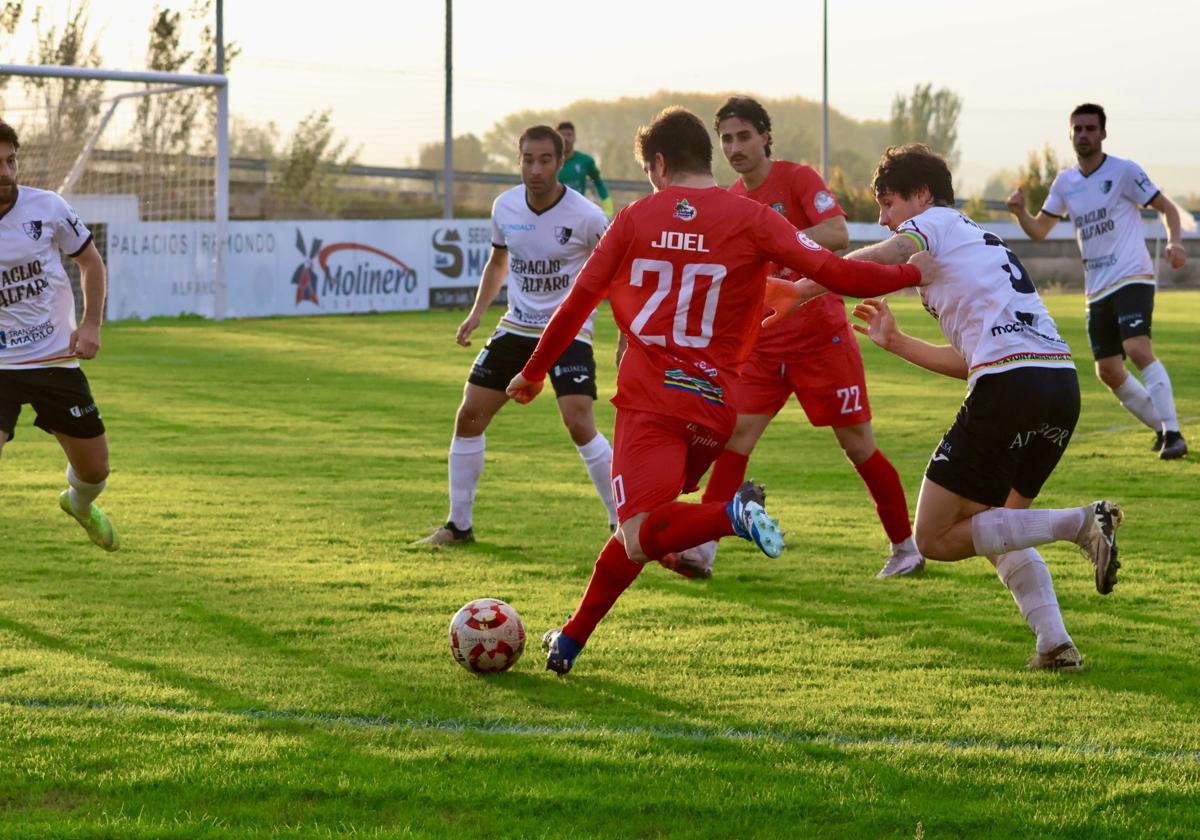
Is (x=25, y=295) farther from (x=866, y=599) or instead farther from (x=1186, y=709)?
(x=1186, y=709)

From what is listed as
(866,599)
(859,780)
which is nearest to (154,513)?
(866,599)

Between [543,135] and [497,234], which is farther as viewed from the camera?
[497,234]

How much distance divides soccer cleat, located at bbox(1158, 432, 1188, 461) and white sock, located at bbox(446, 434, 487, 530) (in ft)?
18.5

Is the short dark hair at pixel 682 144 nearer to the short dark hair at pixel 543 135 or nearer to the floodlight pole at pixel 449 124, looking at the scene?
the short dark hair at pixel 543 135

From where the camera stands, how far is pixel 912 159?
6.02 metres

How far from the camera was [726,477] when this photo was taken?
7852 millimetres

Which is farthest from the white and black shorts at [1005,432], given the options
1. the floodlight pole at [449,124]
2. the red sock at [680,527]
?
the floodlight pole at [449,124]

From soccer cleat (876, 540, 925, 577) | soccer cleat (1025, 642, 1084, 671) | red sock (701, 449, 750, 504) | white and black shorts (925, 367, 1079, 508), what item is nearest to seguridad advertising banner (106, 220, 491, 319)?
red sock (701, 449, 750, 504)

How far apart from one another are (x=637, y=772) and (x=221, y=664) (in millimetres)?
2040

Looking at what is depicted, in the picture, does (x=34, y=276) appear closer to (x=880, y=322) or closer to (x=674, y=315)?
(x=674, y=315)

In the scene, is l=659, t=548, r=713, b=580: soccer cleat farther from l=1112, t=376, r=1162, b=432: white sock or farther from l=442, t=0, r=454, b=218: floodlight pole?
l=442, t=0, r=454, b=218: floodlight pole

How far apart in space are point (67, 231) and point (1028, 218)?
626 centimetres

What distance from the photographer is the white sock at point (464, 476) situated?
28.8 ft

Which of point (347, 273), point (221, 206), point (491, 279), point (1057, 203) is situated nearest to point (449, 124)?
point (347, 273)
